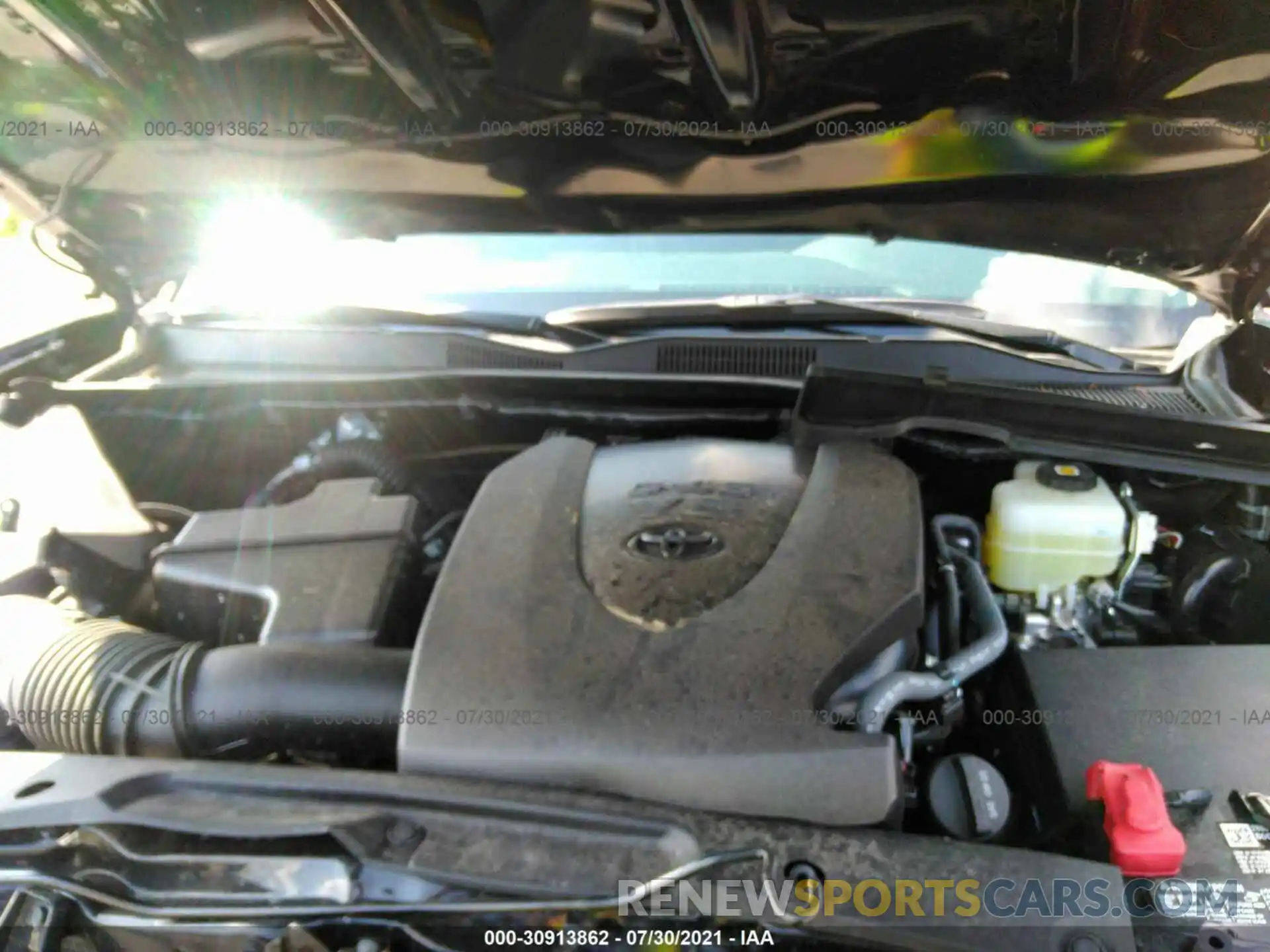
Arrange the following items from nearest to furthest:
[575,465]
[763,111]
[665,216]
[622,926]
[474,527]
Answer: [622,926], [474,527], [575,465], [763,111], [665,216]

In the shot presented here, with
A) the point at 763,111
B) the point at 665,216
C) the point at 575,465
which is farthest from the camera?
the point at 665,216

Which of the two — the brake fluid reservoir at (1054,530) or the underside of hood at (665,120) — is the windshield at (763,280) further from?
the brake fluid reservoir at (1054,530)

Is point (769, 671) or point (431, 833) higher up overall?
point (769, 671)

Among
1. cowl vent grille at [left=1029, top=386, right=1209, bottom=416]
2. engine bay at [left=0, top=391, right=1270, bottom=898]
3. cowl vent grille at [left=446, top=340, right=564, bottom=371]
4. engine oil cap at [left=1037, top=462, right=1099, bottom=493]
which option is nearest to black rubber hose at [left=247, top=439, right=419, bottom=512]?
engine bay at [left=0, top=391, right=1270, bottom=898]

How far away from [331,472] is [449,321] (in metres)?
0.47

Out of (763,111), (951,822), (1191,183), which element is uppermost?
(763,111)

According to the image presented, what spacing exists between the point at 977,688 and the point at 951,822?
0.33 m

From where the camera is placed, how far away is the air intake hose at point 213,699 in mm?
1100

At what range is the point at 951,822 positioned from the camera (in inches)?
40.1

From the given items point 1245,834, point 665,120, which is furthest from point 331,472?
point 1245,834

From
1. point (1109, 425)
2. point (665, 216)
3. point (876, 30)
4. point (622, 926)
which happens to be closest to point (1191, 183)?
point (1109, 425)

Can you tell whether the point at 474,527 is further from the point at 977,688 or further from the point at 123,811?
the point at 977,688

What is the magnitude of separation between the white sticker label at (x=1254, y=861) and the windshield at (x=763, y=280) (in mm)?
1094

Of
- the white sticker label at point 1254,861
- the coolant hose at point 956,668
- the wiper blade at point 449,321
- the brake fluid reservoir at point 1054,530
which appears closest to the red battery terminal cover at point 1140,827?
the white sticker label at point 1254,861
